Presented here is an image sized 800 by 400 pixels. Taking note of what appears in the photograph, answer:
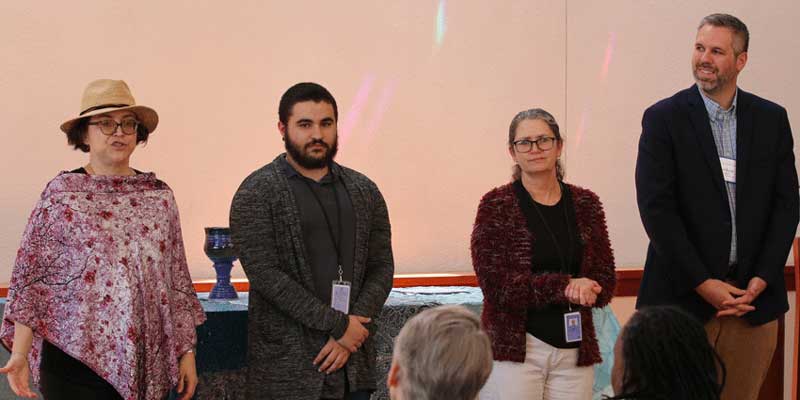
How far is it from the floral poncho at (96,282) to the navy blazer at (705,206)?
157 cm

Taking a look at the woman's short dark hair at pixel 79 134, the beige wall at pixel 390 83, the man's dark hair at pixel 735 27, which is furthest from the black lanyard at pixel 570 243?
the beige wall at pixel 390 83

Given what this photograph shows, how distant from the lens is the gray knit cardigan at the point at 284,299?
2.67m

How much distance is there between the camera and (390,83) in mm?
4617

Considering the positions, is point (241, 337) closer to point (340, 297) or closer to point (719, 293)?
point (340, 297)

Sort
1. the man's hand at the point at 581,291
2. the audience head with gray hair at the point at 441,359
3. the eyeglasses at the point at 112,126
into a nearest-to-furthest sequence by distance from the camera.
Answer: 1. the audience head with gray hair at the point at 441,359
2. the eyeglasses at the point at 112,126
3. the man's hand at the point at 581,291

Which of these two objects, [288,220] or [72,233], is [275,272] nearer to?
[288,220]

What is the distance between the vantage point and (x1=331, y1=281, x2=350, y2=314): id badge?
8.89ft

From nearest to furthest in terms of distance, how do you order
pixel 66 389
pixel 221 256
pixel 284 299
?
pixel 66 389 < pixel 284 299 < pixel 221 256

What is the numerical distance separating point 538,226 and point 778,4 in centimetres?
307

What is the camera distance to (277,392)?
2.68 metres

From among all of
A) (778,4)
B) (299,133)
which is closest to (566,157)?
(778,4)

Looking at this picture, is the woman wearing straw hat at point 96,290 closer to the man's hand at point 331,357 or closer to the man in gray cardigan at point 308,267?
the man in gray cardigan at point 308,267

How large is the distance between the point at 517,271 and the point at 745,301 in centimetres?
76

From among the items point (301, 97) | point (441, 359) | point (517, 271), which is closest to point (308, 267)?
point (301, 97)
